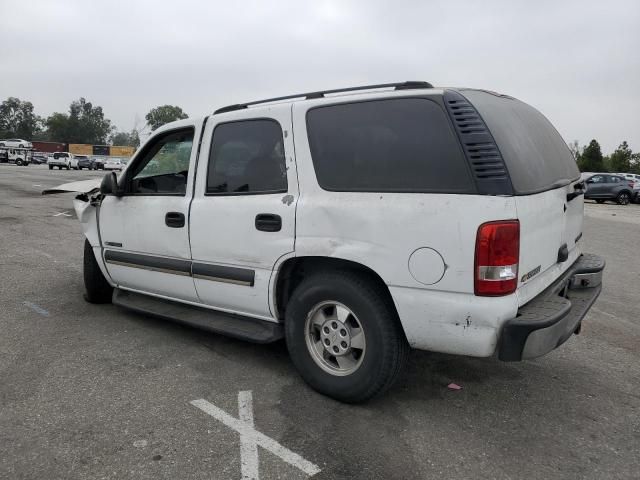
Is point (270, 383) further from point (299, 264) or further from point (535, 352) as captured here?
point (535, 352)

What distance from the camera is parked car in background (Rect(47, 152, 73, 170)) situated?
45.8m

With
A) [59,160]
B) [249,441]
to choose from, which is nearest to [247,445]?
[249,441]

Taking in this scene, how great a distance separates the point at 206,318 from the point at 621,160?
65.7 meters

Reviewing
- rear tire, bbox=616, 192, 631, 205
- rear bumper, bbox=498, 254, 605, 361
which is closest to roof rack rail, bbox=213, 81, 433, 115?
rear bumper, bbox=498, 254, 605, 361

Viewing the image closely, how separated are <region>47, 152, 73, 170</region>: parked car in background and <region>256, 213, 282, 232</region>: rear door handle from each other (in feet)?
160

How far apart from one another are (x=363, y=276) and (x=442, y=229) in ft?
2.00

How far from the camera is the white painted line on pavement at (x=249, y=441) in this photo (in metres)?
2.47

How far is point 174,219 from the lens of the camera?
385 centimetres

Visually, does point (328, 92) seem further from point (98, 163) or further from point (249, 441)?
point (98, 163)

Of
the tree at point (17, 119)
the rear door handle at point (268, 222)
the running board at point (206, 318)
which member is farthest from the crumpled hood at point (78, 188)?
the tree at point (17, 119)

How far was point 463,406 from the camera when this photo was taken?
316 centimetres

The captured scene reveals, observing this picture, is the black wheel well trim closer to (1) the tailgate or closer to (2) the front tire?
(2) the front tire

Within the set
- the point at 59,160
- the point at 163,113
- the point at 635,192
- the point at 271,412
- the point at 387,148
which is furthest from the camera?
the point at 163,113

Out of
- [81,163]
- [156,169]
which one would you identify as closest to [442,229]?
[156,169]
